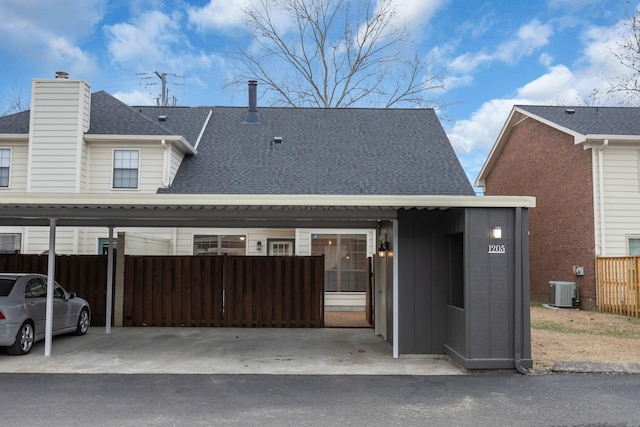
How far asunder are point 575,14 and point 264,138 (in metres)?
11.6

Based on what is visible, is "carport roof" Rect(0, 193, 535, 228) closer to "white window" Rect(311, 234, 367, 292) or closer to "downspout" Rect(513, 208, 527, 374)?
"downspout" Rect(513, 208, 527, 374)

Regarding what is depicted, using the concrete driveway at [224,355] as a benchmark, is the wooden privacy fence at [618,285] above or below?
above

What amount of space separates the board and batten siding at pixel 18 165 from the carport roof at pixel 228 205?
25.6 ft

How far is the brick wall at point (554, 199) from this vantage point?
58.3ft

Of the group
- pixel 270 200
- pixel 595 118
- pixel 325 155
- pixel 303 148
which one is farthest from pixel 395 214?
pixel 595 118

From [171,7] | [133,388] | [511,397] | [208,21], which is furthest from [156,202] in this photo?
[208,21]

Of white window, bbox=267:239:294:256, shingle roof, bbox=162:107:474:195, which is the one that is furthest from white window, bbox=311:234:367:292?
shingle roof, bbox=162:107:474:195

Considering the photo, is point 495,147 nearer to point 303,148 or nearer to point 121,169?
point 303,148

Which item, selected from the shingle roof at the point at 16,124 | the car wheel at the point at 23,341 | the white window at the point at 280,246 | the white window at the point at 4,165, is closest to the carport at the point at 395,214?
the car wheel at the point at 23,341

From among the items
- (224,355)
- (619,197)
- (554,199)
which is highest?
(554,199)

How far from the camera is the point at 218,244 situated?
58.1ft

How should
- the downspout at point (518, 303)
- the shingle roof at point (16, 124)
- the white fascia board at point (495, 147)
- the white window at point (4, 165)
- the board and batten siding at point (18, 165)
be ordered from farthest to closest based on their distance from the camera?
the white fascia board at point (495, 147) → the shingle roof at point (16, 124) → the white window at point (4, 165) → the board and batten siding at point (18, 165) → the downspout at point (518, 303)

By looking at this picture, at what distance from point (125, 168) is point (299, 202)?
971cm

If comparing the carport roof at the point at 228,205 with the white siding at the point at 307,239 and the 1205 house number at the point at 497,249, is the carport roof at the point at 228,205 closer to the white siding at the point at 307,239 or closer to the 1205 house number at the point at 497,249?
the 1205 house number at the point at 497,249
